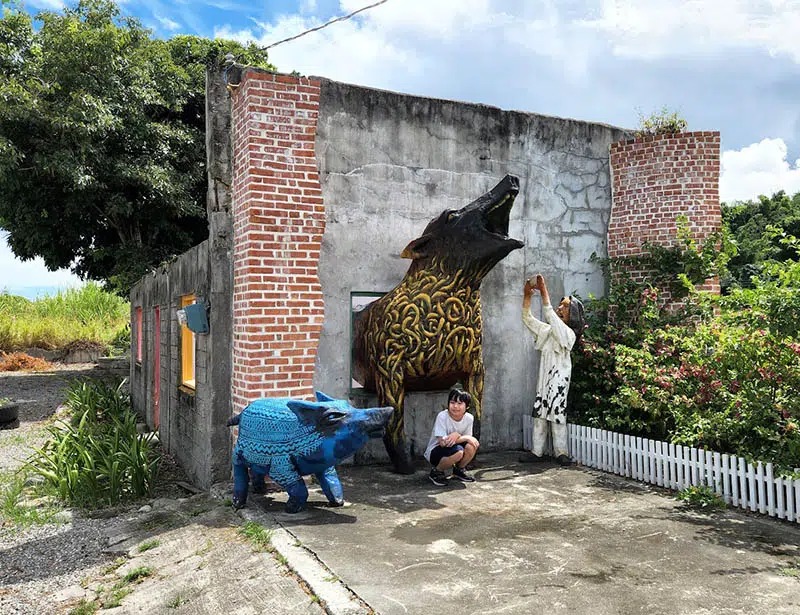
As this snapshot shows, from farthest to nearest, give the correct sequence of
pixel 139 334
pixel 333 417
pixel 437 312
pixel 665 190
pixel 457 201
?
pixel 139 334 → pixel 665 190 → pixel 457 201 → pixel 437 312 → pixel 333 417

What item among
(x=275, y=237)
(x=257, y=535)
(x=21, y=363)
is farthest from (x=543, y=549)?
(x=21, y=363)

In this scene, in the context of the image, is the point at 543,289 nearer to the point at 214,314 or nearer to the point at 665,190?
the point at 665,190

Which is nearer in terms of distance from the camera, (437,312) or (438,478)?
(438,478)

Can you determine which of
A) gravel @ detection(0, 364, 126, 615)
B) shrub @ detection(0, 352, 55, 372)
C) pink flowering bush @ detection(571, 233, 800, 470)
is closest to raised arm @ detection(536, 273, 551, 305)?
pink flowering bush @ detection(571, 233, 800, 470)

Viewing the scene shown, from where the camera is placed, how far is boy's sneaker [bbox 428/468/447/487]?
21.7 feet

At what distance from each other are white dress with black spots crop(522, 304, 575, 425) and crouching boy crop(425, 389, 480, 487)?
Answer: 139cm

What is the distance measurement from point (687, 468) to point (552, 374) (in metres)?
1.83

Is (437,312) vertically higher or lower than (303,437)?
higher

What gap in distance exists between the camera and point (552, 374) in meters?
7.65

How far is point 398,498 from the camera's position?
240 inches

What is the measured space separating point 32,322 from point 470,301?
22.7m

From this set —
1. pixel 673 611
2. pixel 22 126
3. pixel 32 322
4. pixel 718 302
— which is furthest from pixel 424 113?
pixel 32 322

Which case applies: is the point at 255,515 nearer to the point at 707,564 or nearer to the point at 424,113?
the point at 707,564

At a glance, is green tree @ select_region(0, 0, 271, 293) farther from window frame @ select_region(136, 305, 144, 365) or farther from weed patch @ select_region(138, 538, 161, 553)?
weed patch @ select_region(138, 538, 161, 553)
